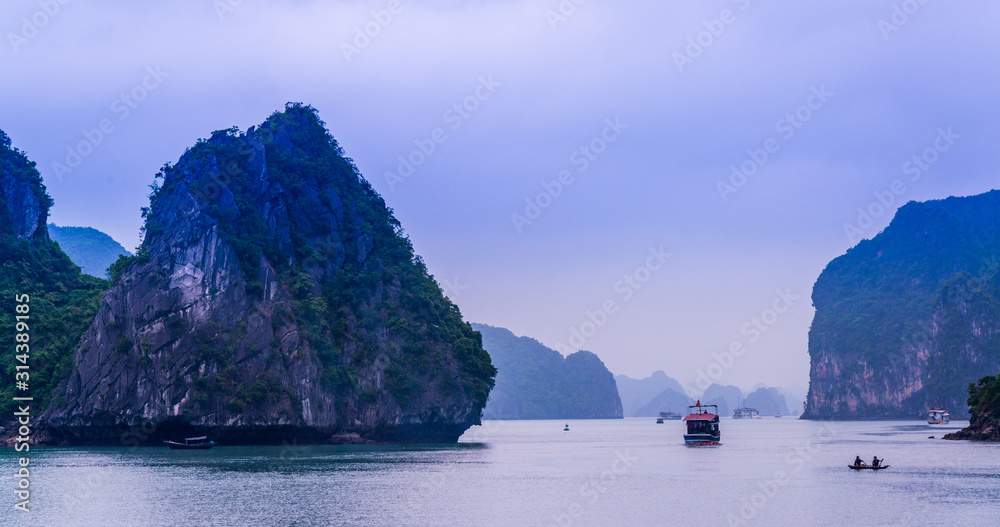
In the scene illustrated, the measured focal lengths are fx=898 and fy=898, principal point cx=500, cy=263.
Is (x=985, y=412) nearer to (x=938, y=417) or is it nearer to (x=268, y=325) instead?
(x=938, y=417)

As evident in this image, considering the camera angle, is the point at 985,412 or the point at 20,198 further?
the point at 20,198

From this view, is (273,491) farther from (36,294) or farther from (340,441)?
(36,294)

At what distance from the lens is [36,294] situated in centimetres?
10594

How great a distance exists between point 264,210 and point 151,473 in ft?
168

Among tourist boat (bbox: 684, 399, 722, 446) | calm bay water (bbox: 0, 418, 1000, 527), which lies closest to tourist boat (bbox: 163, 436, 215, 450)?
calm bay water (bbox: 0, 418, 1000, 527)

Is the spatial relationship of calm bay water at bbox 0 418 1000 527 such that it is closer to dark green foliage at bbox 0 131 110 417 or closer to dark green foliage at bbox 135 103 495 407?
dark green foliage at bbox 0 131 110 417

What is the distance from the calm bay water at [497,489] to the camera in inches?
1670

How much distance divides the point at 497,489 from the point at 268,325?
49.5m

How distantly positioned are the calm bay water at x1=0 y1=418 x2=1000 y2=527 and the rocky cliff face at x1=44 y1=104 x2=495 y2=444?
923cm

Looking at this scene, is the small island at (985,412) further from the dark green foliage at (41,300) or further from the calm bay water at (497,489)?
the dark green foliage at (41,300)

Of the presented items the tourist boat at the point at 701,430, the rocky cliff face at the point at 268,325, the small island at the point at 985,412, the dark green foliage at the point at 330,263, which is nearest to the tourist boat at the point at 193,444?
the rocky cliff face at the point at 268,325

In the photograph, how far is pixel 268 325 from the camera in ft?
321

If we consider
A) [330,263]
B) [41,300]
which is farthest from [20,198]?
[330,263]

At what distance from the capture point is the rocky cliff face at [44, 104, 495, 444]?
92375 millimetres
